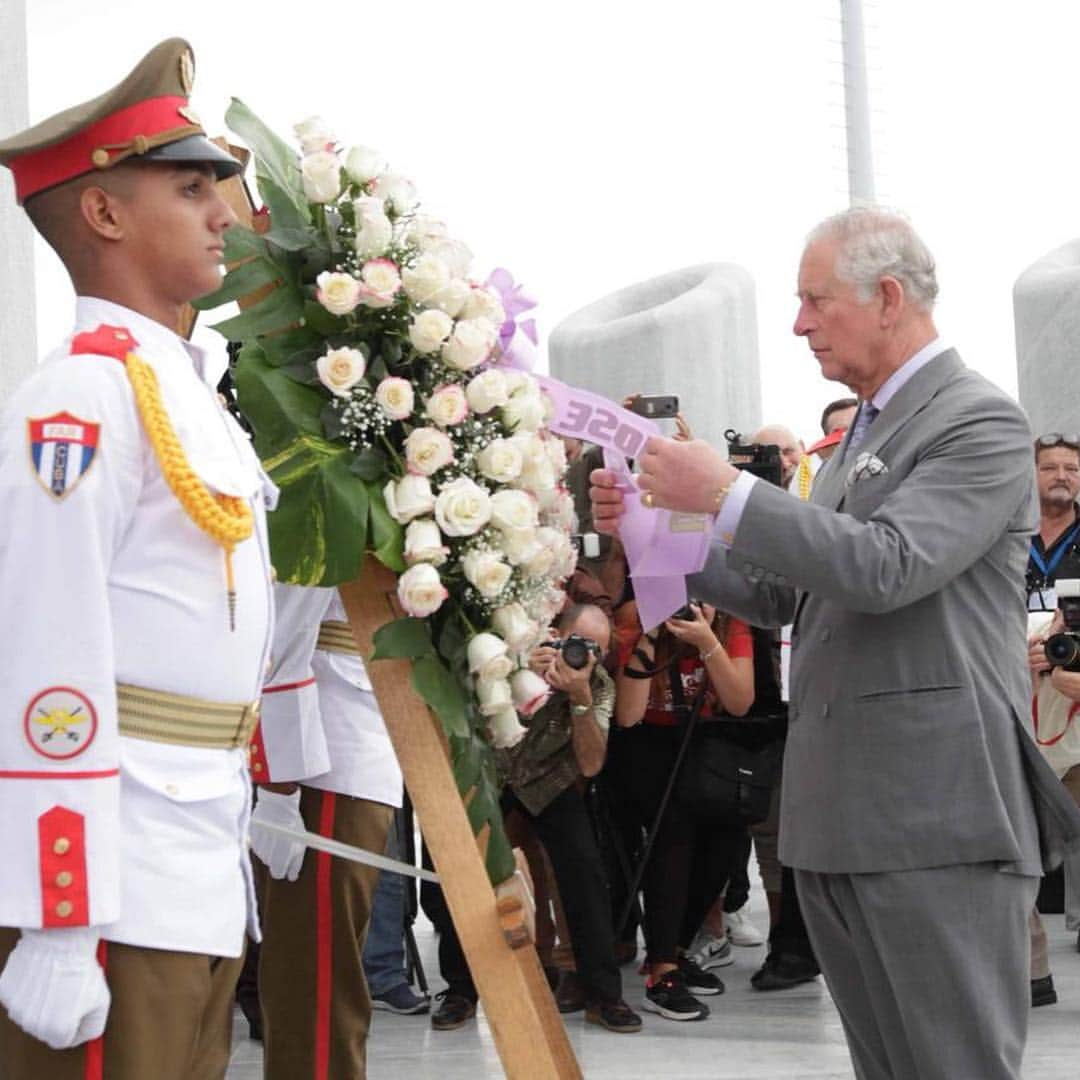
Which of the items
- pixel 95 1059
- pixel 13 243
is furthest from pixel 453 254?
pixel 13 243

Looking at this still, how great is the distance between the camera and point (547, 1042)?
2.52m

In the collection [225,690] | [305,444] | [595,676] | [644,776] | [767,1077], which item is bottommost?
[767,1077]

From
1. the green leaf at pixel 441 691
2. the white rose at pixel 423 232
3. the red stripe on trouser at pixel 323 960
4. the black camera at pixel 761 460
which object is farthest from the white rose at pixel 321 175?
the black camera at pixel 761 460

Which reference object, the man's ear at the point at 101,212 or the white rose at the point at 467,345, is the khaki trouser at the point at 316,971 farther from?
the man's ear at the point at 101,212

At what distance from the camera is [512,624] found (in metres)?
2.60

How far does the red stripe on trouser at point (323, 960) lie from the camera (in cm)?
292

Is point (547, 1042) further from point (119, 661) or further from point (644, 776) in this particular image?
point (644, 776)

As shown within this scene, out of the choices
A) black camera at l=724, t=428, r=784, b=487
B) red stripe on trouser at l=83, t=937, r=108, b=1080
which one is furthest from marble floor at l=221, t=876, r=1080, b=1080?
red stripe on trouser at l=83, t=937, r=108, b=1080

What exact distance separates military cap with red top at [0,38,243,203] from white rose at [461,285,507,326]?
58 centimetres

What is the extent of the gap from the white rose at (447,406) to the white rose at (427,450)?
0.02 metres

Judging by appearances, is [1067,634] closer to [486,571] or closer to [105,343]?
[486,571]

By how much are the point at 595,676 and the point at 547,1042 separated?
2.52 meters

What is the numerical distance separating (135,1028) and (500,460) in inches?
39.2

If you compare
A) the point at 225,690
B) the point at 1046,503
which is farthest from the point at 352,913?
the point at 1046,503
